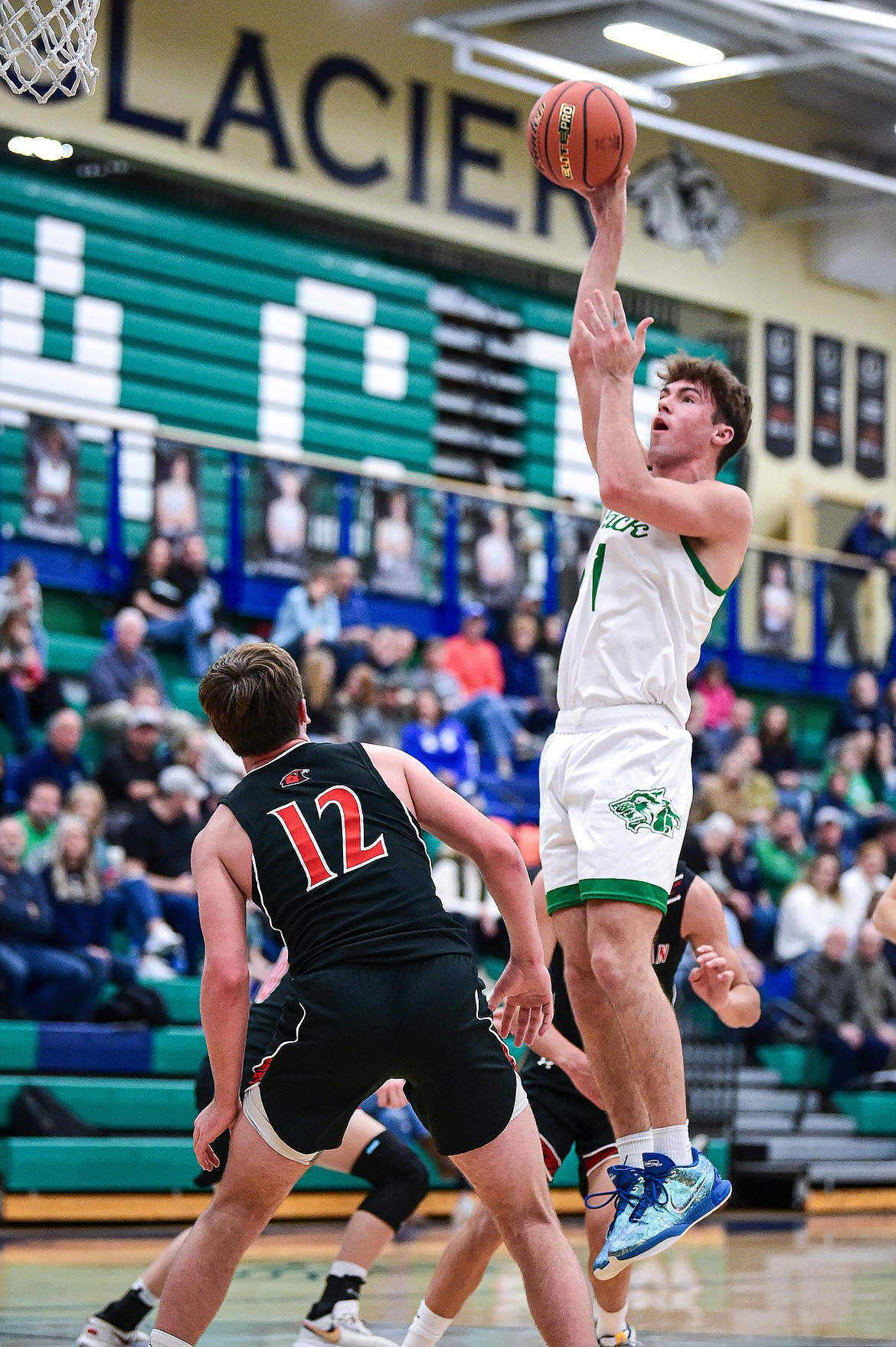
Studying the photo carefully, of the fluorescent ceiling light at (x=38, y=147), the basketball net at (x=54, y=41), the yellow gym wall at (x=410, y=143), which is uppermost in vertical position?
the yellow gym wall at (x=410, y=143)

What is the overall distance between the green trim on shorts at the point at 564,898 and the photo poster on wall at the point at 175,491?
8901mm

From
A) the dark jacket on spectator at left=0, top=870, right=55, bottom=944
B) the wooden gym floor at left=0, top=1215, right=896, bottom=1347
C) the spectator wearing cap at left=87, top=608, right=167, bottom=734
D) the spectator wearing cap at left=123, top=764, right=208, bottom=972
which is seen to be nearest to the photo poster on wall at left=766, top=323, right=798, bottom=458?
the spectator wearing cap at left=87, top=608, right=167, bottom=734

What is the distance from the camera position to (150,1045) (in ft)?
33.1

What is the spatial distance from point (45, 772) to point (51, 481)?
268 cm

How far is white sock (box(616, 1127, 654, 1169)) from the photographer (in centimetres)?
467

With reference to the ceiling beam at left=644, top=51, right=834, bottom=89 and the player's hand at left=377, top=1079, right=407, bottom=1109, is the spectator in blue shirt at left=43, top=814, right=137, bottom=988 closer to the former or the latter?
the player's hand at left=377, top=1079, right=407, bottom=1109

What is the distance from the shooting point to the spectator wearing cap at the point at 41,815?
10.6 metres

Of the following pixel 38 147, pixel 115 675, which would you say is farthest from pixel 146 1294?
pixel 38 147

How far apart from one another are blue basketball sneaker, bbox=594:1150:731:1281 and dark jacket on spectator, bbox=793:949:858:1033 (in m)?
8.65

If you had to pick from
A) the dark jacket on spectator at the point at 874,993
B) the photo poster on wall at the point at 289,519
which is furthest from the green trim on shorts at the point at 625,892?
the photo poster on wall at the point at 289,519

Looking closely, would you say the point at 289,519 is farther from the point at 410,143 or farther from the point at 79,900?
the point at 410,143

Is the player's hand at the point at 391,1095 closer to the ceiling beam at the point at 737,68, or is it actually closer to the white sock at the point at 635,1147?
the white sock at the point at 635,1147

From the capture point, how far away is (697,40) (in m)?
16.2

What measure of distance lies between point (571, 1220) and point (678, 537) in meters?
A: 6.64
